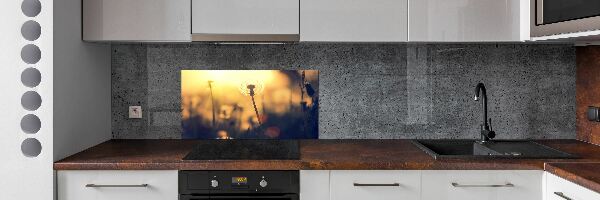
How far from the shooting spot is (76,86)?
8.82 ft

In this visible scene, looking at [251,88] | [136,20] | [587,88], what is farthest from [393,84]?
[136,20]

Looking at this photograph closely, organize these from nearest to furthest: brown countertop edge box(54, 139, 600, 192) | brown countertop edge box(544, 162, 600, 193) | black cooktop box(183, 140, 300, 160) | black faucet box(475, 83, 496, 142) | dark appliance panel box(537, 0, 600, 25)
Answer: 1. brown countertop edge box(544, 162, 600, 193)
2. dark appliance panel box(537, 0, 600, 25)
3. brown countertop edge box(54, 139, 600, 192)
4. black cooktop box(183, 140, 300, 160)
5. black faucet box(475, 83, 496, 142)

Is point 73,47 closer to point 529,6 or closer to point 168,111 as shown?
point 168,111

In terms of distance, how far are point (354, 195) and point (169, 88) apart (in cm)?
120

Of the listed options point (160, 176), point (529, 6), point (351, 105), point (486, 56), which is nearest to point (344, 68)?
point (351, 105)

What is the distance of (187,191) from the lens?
245 centimetres

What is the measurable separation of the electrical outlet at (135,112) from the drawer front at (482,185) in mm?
1512

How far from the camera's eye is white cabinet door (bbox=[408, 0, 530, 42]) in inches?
108
